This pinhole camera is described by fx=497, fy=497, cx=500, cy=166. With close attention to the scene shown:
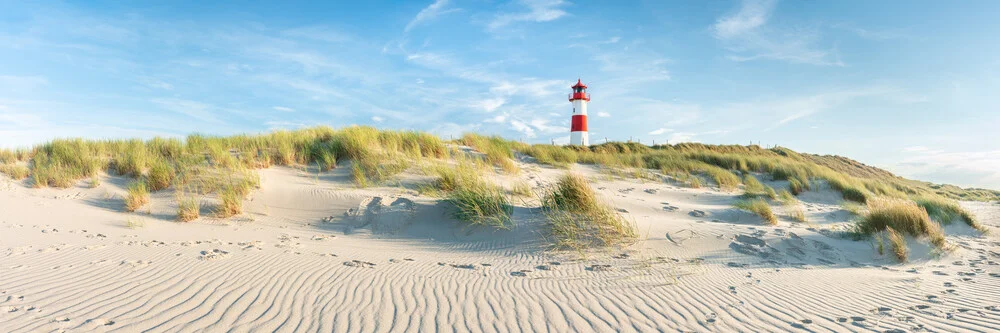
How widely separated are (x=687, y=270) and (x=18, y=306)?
5854mm

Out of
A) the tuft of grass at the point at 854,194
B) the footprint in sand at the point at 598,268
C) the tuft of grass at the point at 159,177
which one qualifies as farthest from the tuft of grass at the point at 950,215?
the tuft of grass at the point at 159,177

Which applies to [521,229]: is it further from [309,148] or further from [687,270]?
[309,148]

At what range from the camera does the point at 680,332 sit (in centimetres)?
340

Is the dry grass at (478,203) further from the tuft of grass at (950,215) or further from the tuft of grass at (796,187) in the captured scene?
the tuft of grass at (796,187)

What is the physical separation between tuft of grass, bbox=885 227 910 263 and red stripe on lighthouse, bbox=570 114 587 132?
927 inches

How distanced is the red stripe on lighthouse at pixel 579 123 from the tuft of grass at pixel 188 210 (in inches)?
960

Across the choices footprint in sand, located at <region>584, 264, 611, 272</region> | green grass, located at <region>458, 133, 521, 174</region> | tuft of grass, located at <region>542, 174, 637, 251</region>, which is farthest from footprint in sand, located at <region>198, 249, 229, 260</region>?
green grass, located at <region>458, 133, 521, 174</region>

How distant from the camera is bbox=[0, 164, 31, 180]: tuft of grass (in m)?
9.95

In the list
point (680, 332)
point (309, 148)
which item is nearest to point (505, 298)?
point (680, 332)

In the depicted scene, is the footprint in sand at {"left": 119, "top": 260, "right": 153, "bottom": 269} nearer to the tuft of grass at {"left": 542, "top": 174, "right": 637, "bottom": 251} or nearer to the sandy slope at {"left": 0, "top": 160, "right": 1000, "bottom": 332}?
the sandy slope at {"left": 0, "top": 160, "right": 1000, "bottom": 332}

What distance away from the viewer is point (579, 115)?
3078 centimetres

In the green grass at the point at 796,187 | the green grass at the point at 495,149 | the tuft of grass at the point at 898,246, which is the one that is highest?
the green grass at the point at 495,149

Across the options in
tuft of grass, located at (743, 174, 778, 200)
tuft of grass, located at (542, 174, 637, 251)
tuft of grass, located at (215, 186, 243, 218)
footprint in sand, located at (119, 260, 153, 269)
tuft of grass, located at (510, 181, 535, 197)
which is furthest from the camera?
tuft of grass, located at (743, 174, 778, 200)

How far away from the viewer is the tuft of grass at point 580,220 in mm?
6402
